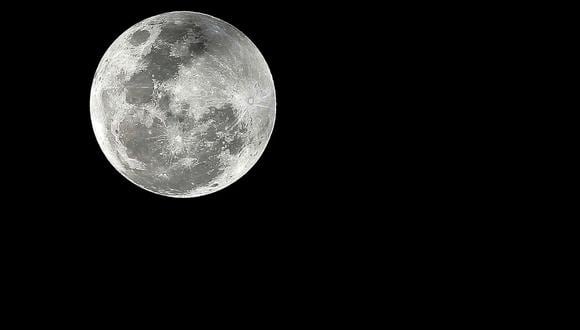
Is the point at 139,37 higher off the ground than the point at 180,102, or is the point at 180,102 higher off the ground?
A: the point at 139,37

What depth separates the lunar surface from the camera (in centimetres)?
522

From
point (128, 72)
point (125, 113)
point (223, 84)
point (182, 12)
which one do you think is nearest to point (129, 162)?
point (125, 113)

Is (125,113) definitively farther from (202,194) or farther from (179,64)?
(202,194)

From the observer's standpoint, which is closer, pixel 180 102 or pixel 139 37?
pixel 180 102

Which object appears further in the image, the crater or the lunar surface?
the crater

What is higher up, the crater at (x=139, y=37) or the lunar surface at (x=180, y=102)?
the crater at (x=139, y=37)

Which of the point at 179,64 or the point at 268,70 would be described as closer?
the point at 179,64

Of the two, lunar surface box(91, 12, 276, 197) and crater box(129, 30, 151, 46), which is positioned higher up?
crater box(129, 30, 151, 46)

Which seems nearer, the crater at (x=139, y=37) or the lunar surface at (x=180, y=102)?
the lunar surface at (x=180, y=102)

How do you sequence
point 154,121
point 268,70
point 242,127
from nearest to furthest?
1. point 154,121
2. point 242,127
3. point 268,70

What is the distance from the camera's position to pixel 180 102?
17.0ft

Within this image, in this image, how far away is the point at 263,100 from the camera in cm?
581

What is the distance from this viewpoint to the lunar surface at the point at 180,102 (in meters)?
5.22

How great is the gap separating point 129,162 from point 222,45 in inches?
61.4
